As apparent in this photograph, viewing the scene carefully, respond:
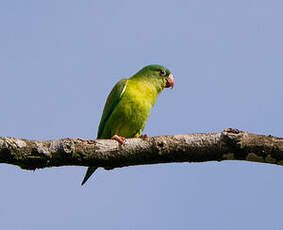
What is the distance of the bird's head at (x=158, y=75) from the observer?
786cm

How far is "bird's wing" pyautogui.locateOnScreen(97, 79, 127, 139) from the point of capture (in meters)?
6.92

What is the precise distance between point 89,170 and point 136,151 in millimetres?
3060

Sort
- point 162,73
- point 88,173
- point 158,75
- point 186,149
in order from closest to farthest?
point 186,149 < point 88,173 < point 158,75 < point 162,73

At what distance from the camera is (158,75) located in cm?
812

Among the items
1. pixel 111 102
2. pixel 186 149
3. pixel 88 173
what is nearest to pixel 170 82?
pixel 111 102

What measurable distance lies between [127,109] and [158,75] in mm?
1694

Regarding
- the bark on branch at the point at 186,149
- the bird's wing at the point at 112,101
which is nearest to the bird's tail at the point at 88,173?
the bird's wing at the point at 112,101

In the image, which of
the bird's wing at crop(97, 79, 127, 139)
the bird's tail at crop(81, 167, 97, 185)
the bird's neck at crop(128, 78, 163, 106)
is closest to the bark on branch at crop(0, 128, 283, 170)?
the bird's tail at crop(81, 167, 97, 185)

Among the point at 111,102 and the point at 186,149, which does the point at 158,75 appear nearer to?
the point at 111,102

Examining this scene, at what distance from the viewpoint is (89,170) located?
6613mm

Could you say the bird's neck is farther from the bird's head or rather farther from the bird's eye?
the bird's eye

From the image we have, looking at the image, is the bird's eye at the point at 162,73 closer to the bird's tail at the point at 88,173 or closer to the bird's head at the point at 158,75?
the bird's head at the point at 158,75

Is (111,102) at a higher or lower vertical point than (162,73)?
lower

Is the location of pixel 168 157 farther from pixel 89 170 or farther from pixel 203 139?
pixel 89 170
